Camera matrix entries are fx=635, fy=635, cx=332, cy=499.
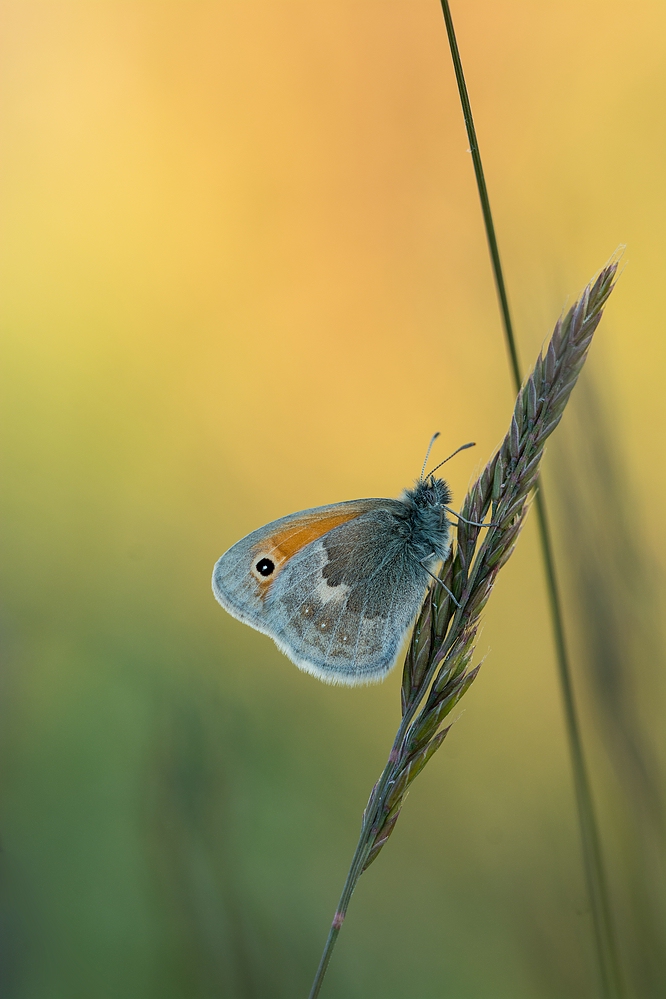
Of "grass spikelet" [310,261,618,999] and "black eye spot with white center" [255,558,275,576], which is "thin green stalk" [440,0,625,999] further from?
"black eye spot with white center" [255,558,275,576]

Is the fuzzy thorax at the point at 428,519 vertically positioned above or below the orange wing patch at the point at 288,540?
above

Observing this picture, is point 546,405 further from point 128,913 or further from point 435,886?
point 128,913

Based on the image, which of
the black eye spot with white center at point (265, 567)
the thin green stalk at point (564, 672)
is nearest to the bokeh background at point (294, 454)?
the thin green stalk at point (564, 672)

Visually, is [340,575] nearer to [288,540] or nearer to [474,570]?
[288,540]

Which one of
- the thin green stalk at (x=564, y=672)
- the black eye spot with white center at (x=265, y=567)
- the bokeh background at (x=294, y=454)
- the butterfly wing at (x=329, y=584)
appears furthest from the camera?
the black eye spot with white center at (x=265, y=567)

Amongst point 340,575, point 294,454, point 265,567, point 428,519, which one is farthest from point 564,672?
point 294,454

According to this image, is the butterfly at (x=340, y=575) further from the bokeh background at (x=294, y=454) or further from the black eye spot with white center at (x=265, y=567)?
the bokeh background at (x=294, y=454)

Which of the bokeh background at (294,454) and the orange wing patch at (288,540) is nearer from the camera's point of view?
the bokeh background at (294,454)
